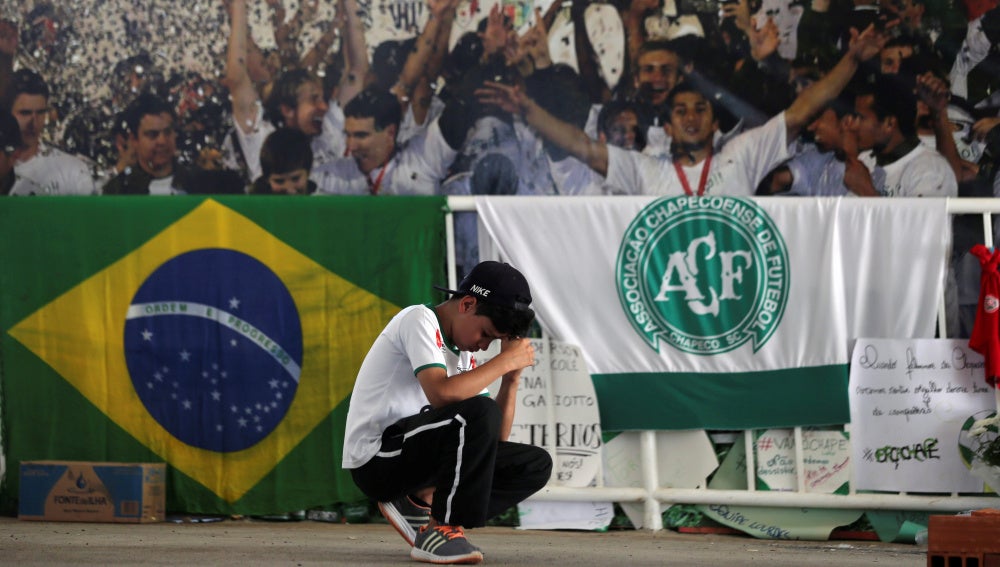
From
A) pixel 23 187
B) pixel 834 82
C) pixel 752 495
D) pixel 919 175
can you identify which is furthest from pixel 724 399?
pixel 23 187

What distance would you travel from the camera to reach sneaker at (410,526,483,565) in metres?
3.32

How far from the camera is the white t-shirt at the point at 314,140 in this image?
5.65 m

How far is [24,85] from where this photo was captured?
5820 mm

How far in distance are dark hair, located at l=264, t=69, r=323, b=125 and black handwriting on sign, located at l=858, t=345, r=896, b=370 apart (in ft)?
9.35

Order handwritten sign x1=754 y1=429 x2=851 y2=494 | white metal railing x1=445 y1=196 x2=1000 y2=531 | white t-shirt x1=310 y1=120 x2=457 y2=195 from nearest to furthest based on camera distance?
1. white metal railing x1=445 y1=196 x2=1000 y2=531
2. handwritten sign x1=754 y1=429 x2=851 y2=494
3. white t-shirt x1=310 y1=120 x2=457 y2=195

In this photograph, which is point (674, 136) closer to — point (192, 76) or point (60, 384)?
point (192, 76)

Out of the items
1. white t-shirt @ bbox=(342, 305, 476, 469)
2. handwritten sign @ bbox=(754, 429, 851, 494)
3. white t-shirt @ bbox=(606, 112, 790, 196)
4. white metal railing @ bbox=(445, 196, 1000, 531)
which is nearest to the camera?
white t-shirt @ bbox=(342, 305, 476, 469)

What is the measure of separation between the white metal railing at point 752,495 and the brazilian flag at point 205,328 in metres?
0.99

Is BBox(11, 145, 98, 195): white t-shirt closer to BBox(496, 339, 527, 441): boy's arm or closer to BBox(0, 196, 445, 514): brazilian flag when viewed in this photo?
BBox(0, 196, 445, 514): brazilian flag

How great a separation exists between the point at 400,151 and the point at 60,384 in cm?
194

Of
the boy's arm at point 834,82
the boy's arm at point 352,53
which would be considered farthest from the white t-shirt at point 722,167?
the boy's arm at point 352,53

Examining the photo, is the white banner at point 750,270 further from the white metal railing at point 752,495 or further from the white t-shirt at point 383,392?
the white t-shirt at point 383,392

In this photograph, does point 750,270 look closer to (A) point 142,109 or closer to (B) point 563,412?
(B) point 563,412

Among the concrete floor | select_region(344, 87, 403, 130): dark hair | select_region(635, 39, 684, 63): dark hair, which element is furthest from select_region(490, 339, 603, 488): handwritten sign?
select_region(635, 39, 684, 63): dark hair
